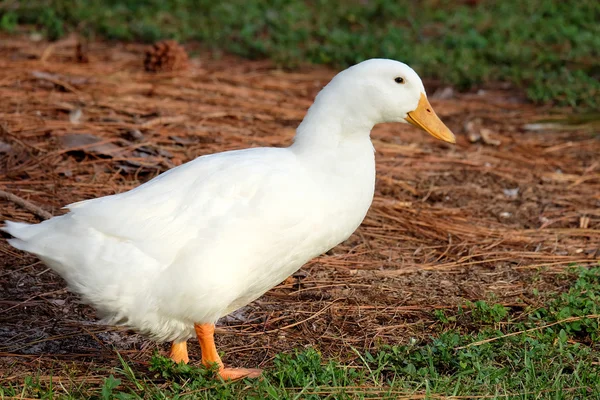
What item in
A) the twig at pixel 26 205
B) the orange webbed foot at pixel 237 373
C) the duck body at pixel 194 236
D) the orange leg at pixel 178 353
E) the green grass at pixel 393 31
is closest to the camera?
the duck body at pixel 194 236

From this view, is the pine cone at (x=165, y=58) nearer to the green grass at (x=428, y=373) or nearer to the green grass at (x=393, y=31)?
the green grass at (x=393, y=31)

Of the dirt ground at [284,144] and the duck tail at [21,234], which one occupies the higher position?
the duck tail at [21,234]

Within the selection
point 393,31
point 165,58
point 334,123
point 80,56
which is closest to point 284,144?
point 165,58

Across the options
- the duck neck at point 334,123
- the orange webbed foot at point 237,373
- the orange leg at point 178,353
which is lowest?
the orange leg at point 178,353

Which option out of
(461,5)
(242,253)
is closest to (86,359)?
(242,253)

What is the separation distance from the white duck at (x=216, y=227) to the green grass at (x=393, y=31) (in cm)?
427

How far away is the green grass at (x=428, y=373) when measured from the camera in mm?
3156

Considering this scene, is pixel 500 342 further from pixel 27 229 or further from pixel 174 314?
pixel 27 229

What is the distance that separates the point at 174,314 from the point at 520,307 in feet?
5.82

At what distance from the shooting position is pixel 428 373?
3393mm

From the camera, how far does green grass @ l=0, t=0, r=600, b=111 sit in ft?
26.0

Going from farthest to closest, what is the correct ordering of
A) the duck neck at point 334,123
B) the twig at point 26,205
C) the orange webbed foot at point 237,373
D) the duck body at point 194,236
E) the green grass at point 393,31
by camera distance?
the green grass at point 393,31, the twig at point 26,205, the duck neck at point 334,123, the orange webbed foot at point 237,373, the duck body at point 194,236

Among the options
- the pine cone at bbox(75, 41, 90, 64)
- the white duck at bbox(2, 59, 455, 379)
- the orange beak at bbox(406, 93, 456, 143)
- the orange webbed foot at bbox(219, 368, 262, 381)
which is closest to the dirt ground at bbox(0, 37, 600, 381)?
the pine cone at bbox(75, 41, 90, 64)

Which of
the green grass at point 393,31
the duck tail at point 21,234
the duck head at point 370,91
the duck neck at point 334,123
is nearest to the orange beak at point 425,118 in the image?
the duck head at point 370,91
